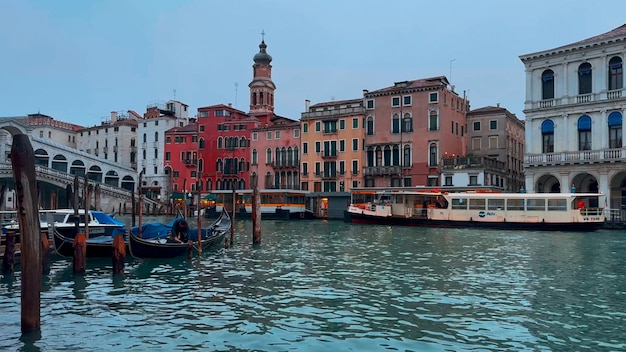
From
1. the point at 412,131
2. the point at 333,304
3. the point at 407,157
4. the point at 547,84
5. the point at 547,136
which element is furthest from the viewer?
the point at 407,157

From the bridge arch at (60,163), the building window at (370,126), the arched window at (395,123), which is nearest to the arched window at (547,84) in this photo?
the arched window at (395,123)

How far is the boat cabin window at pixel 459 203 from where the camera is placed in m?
33.2

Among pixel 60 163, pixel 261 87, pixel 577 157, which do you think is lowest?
pixel 577 157

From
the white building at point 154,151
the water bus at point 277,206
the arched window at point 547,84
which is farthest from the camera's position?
the white building at point 154,151

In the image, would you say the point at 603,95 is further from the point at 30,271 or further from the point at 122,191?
the point at 122,191

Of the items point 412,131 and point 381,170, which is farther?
point 381,170

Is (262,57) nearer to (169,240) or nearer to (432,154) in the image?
(432,154)

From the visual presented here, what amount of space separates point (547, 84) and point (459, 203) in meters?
9.55

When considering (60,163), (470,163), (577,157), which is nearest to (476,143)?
(470,163)

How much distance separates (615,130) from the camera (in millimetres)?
32156

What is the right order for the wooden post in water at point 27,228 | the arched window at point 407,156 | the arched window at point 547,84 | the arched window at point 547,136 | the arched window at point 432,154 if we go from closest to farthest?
the wooden post in water at point 27,228 < the arched window at point 547,136 < the arched window at point 547,84 < the arched window at point 432,154 < the arched window at point 407,156

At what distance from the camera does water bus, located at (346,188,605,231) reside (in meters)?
30.0

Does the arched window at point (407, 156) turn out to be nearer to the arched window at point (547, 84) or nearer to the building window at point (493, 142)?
the building window at point (493, 142)

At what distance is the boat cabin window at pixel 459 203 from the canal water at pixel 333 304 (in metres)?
14.8
